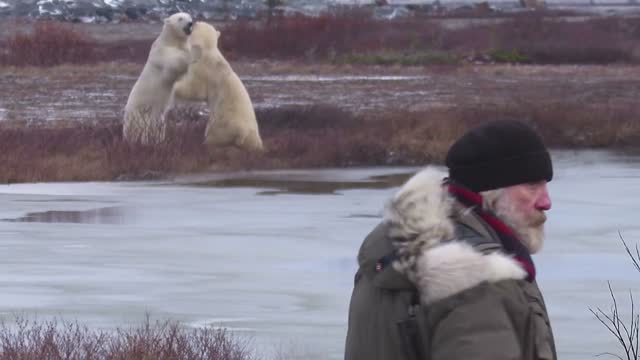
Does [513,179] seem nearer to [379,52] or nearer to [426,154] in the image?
[426,154]

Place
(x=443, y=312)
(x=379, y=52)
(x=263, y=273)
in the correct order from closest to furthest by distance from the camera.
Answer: (x=443, y=312) → (x=263, y=273) → (x=379, y=52)

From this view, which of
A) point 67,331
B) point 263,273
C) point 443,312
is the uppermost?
point 443,312

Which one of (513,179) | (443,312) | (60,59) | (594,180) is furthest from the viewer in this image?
(60,59)

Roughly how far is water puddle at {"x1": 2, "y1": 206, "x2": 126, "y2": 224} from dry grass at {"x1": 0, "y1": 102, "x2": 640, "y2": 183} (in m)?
3.13

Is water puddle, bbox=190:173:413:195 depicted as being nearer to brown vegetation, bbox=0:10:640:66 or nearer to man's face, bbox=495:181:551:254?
man's face, bbox=495:181:551:254

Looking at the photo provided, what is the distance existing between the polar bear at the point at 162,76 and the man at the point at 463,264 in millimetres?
16836

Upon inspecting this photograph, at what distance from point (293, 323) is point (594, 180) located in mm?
10081

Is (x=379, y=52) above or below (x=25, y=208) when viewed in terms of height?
below

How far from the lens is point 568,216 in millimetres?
14977

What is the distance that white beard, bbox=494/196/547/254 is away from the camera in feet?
12.7

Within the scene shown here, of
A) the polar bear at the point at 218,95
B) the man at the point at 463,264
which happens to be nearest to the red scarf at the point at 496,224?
the man at the point at 463,264

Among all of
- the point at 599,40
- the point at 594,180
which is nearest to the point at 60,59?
the point at 599,40

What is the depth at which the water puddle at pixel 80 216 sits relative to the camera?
14195 mm

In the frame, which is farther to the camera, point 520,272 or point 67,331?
point 67,331
